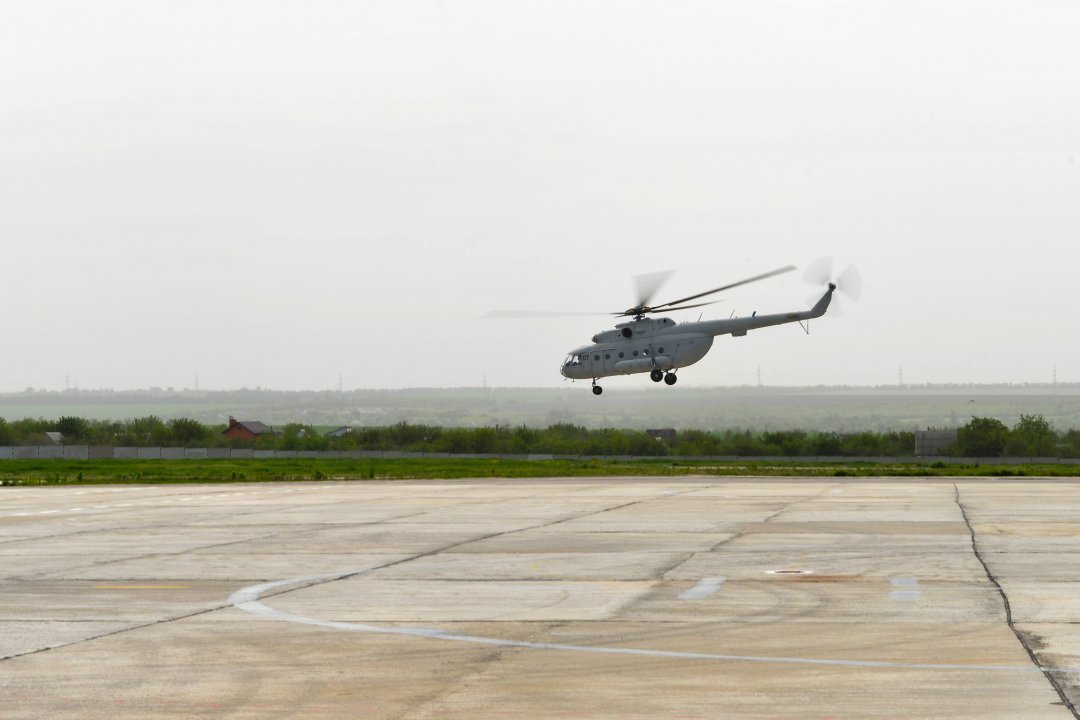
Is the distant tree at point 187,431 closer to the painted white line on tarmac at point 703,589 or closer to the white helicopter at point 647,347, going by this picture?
the white helicopter at point 647,347

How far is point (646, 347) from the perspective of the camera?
71.4 metres

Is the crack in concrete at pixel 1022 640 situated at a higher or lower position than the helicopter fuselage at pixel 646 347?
lower

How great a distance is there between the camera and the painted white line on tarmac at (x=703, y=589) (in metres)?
19.1

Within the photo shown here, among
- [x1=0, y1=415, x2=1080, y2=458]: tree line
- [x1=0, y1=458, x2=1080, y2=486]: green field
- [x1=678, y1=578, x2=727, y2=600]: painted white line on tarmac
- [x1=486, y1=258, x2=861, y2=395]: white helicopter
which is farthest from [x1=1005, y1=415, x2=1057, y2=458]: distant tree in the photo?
[x1=678, y1=578, x2=727, y2=600]: painted white line on tarmac

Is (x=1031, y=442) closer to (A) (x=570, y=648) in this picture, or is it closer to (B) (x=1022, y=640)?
(B) (x=1022, y=640)

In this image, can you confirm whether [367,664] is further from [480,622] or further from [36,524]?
[36,524]

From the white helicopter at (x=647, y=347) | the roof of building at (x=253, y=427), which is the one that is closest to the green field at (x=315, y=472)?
the white helicopter at (x=647, y=347)

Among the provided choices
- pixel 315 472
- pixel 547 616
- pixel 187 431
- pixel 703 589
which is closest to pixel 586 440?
pixel 187 431

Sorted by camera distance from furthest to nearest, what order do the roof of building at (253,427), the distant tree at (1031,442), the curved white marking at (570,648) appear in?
the roof of building at (253,427)
the distant tree at (1031,442)
the curved white marking at (570,648)

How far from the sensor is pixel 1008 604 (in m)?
17.9

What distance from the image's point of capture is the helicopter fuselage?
7031 centimetres

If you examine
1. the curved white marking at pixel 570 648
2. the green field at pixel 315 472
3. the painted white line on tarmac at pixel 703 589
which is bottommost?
the curved white marking at pixel 570 648

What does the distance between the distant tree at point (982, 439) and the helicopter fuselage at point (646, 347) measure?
6684 centimetres

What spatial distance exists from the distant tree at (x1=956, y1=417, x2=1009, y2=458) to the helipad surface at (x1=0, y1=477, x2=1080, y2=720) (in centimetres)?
10112
